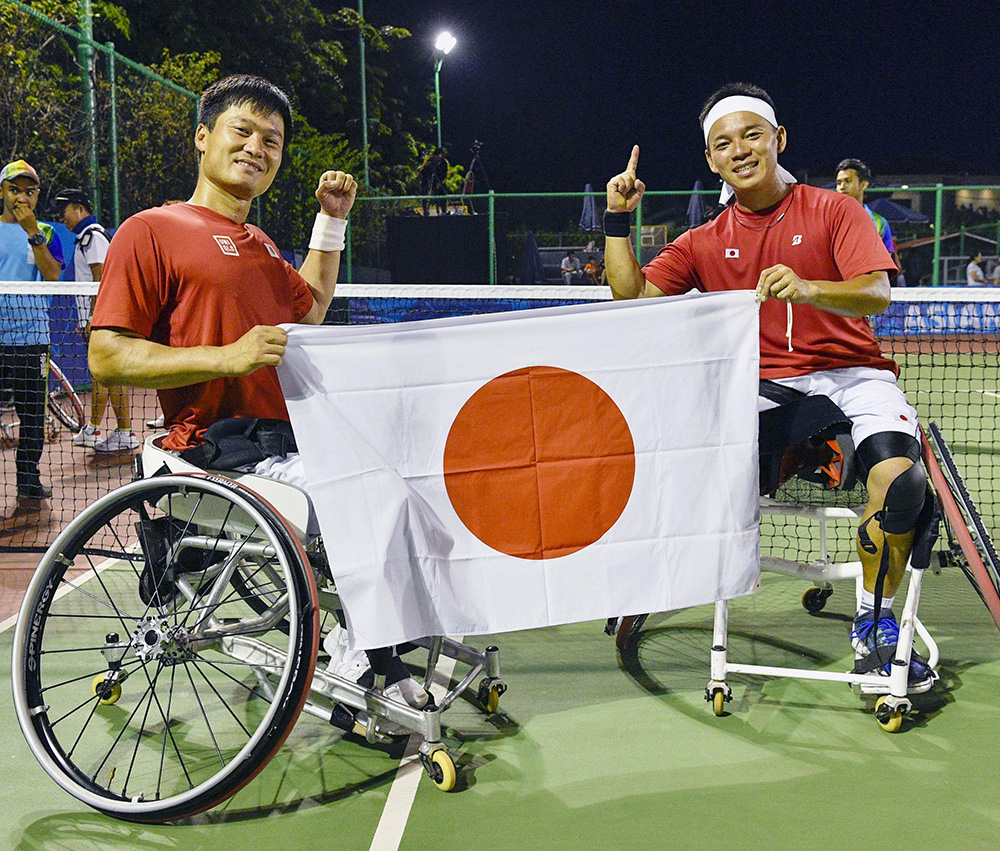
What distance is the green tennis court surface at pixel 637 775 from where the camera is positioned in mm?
2590

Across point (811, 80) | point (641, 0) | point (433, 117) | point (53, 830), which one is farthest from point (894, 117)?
point (53, 830)

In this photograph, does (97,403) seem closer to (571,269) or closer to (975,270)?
(571,269)

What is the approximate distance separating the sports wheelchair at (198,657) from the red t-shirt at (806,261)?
147cm

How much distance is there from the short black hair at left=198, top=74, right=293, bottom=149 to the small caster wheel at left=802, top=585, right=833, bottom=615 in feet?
9.27

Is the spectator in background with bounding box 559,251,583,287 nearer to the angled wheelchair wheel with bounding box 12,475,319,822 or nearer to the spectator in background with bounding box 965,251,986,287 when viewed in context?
the spectator in background with bounding box 965,251,986,287

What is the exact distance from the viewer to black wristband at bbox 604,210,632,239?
350 cm

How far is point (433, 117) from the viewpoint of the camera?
48438 mm

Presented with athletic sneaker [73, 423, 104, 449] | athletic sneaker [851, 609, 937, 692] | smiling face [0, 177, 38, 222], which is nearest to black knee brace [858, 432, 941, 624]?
athletic sneaker [851, 609, 937, 692]

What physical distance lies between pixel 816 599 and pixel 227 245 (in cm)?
278

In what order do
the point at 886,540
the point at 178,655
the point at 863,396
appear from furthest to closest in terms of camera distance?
1. the point at 863,396
2. the point at 886,540
3. the point at 178,655

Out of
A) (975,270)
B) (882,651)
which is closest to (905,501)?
(882,651)

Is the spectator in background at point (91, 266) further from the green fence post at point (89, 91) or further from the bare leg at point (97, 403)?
the green fence post at point (89, 91)

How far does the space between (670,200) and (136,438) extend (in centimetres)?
1322

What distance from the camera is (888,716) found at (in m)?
3.11
